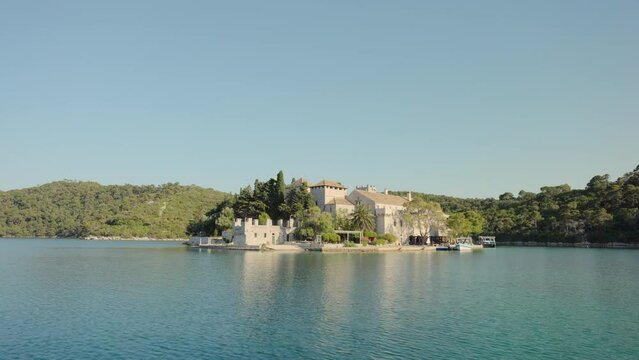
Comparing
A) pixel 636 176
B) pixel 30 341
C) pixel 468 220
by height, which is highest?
pixel 636 176

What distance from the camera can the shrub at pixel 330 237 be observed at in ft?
244

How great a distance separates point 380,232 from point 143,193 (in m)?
116

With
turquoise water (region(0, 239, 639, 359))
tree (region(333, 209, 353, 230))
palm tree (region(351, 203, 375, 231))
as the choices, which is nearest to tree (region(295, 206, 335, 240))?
tree (region(333, 209, 353, 230))

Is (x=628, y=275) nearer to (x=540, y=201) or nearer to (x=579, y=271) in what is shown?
(x=579, y=271)

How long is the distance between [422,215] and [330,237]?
70.3 feet

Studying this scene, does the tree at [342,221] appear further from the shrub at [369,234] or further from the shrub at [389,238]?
the shrub at [389,238]

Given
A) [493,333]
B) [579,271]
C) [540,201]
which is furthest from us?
[540,201]

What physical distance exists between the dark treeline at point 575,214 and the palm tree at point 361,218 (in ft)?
167

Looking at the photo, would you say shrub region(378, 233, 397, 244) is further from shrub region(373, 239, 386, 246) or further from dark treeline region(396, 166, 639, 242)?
dark treeline region(396, 166, 639, 242)

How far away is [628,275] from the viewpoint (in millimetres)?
42094

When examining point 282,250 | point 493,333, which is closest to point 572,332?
point 493,333

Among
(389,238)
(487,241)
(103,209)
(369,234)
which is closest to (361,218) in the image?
(369,234)

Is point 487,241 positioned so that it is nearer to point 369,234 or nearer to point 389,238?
point 389,238

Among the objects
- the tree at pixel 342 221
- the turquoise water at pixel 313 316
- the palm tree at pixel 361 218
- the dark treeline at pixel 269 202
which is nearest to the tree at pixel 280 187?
the dark treeline at pixel 269 202
